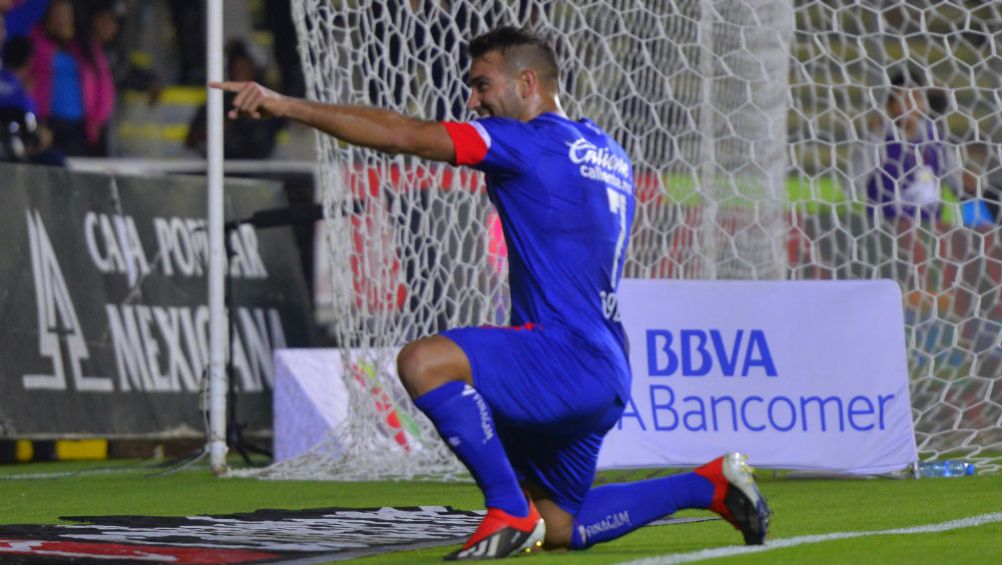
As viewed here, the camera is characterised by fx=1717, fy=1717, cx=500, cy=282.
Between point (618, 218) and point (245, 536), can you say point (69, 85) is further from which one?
point (618, 218)

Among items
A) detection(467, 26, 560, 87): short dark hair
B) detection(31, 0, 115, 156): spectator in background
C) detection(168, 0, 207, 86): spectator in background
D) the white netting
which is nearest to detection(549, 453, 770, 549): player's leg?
detection(467, 26, 560, 87): short dark hair

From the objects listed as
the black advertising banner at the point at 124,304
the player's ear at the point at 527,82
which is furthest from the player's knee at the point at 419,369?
the black advertising banner at the point at 124,304

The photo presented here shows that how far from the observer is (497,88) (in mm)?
5012

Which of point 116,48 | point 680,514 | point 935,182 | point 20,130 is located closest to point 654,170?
point 935,182

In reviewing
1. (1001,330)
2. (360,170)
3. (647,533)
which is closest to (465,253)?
(360,170)

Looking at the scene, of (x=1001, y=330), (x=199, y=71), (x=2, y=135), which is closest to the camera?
(x=1001, y=330)

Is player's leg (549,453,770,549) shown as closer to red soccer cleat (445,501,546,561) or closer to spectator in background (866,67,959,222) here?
red soccer cleat (445,501,546,561)

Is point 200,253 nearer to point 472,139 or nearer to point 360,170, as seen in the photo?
point 360,170

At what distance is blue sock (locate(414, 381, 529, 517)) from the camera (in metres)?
4.60

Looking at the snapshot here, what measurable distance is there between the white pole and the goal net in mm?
435

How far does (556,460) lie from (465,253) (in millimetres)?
4138

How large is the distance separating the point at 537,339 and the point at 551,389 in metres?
0.15

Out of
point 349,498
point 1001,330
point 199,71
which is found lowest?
point 349,498

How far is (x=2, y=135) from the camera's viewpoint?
11844 mm
